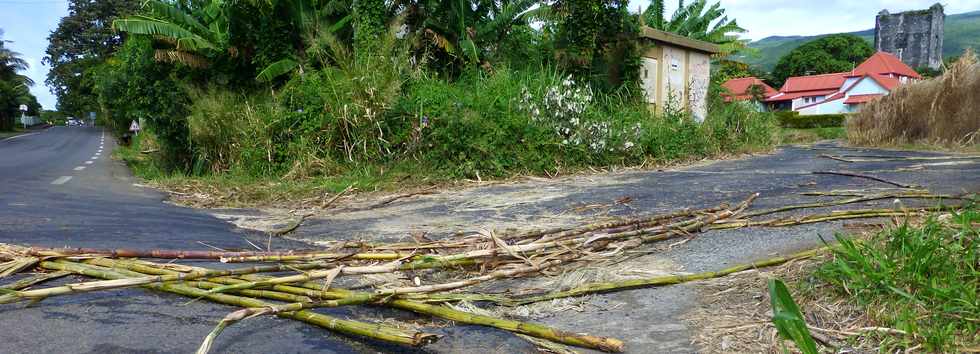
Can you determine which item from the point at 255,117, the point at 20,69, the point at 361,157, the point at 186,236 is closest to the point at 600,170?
the point at 361,157

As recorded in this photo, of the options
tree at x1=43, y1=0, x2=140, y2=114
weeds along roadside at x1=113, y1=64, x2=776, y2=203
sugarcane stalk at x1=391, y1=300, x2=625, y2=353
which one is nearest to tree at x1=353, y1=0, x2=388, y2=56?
weeds along roadside at x1=113, y1=64, x2=776, y2=203

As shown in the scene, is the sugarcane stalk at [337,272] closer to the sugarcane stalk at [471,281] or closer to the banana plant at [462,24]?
the sugarcane stalk at [471,281]

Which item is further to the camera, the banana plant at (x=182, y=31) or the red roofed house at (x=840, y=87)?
the red roofed house at (x=840, y=87)

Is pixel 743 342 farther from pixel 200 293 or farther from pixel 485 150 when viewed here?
pixel 485 150

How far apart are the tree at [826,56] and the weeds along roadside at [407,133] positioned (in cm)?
7544

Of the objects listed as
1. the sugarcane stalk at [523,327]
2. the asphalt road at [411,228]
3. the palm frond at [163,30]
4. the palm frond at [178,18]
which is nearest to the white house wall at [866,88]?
the asphalt road at [411,228]

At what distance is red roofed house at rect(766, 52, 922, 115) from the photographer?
188 ft

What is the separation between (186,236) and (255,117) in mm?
6006

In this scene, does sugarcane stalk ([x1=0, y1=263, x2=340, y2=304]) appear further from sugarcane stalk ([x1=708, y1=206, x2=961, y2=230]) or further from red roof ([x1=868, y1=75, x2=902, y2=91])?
red roof ([x1=868, y1=75, x2=902, y2=91])

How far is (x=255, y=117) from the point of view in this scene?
979 cm

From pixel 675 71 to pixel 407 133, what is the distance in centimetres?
809

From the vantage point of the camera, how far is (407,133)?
348 inches

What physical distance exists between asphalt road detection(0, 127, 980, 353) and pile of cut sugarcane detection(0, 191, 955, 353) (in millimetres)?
54

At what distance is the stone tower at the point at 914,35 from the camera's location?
106 meters
